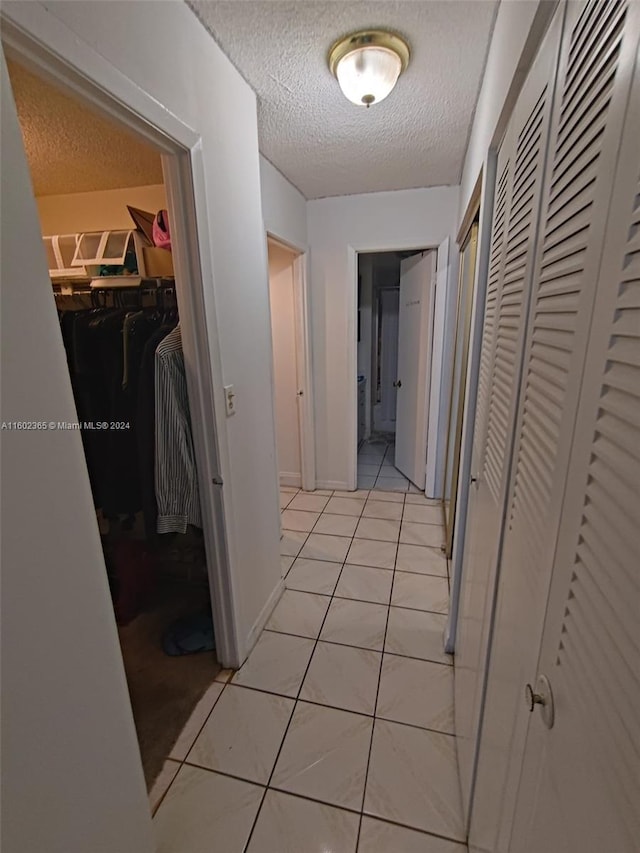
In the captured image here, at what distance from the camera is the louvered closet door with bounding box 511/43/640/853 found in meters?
0.35

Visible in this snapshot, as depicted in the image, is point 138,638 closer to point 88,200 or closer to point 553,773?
point 553,773

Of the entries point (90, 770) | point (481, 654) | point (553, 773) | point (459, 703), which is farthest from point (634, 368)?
point (459, 703)

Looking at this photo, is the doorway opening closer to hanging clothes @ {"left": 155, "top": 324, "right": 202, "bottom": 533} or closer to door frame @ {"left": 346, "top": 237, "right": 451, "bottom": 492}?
door frame @ {"left": 346, "top": 237, "right": 451, "bottom": 492}

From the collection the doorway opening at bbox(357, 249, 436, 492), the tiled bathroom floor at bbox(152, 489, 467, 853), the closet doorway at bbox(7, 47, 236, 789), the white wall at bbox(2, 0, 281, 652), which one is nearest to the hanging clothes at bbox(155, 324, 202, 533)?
the closet doorway at bbox(7, 47, 236, 789)

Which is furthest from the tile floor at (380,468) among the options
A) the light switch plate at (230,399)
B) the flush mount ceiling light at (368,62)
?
the flush mount ceiling light at (368,62)

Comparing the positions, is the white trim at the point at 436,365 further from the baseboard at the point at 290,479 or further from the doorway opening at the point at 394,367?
the baseboard at the point at 290,479

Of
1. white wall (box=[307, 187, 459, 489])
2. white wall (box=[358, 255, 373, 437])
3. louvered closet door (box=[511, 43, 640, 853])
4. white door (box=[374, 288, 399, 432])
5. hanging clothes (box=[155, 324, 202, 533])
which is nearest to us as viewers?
louvered closet door (box=[511, 43, 640, 853])

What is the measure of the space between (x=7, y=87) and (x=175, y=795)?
1.89 meters

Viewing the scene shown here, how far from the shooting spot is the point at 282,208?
7.98ft

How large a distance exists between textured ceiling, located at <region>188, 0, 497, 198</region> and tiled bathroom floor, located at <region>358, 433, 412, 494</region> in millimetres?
2417

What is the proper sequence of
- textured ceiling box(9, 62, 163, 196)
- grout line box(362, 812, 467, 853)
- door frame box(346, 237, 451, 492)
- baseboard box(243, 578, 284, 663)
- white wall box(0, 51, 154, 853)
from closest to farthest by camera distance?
1. white wall box(0, 51, 154, 853)
2. grout line box(362, 812, 467, 853)
3. textured ceiling box(9, 62, 163, 196)
4. baseboard box(243, 578, 284, 663)
5. door frame box(346, 237, 451, 492)

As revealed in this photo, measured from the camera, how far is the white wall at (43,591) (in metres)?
0.62

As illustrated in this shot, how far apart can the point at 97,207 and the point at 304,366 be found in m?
1.69

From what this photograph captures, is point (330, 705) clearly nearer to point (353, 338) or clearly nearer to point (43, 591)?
point (43, 591)
